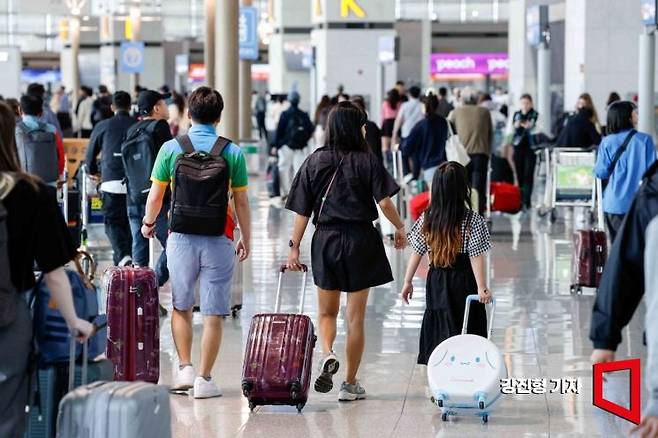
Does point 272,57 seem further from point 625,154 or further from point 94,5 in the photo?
point 625,154

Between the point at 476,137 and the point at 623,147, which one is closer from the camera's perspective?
the point at 623,147

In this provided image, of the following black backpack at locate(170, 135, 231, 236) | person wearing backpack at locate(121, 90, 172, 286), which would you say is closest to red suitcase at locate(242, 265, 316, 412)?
black backpack at locate(170, 135, 231, 236)

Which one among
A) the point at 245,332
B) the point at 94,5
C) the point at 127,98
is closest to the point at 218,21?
the point at 127,98

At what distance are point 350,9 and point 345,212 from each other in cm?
3284

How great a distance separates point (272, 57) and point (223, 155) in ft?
134

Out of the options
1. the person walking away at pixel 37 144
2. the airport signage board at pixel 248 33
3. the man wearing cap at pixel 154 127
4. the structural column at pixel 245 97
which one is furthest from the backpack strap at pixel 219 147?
the structural column at pixel 245 97

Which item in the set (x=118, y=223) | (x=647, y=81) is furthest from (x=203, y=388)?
(x=647, y=81)

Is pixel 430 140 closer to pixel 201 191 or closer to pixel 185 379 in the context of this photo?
pixel 185 379

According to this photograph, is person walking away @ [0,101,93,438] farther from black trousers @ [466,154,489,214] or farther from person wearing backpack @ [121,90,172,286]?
black trousers @ [466,154,489,214]

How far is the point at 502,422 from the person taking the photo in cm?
761

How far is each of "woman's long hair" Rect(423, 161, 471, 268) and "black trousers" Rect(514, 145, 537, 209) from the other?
12489mm

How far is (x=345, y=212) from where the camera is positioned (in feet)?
26.0

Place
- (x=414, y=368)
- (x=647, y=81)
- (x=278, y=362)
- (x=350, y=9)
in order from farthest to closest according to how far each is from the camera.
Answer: (x=350, y=9) < (x=647, y=81) < (x=414, y=368) < (x=278, y=362)

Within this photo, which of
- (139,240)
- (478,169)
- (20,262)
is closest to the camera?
(20,262)
